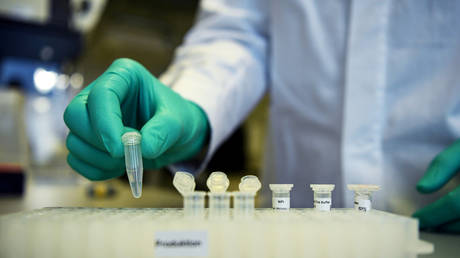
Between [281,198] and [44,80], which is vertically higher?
[44,80]

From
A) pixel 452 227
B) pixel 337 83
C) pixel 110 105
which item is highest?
pixel 337 83

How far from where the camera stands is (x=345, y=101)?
2.90 feet

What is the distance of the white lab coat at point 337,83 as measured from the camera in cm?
81

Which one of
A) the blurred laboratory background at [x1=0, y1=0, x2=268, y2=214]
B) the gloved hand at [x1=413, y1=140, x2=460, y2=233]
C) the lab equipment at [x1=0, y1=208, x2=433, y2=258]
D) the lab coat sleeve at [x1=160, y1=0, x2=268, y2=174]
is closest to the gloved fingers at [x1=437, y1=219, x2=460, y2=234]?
the gloved hand at [x1=413, y1=140, x2=460, y2=233]

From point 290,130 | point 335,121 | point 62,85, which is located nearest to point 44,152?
point 62,85

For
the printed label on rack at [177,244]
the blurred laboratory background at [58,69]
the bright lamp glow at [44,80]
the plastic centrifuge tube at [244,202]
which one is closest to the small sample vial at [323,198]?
the plastic centrifuge tube at [244,202]

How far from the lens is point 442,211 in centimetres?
63

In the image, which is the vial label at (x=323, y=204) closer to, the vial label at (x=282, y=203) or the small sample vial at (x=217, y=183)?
the vial label at (x=282, y=203)

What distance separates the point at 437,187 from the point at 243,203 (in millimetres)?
419

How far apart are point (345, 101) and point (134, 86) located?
0.52 meters

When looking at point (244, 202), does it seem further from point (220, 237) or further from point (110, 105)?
point (110, 105)

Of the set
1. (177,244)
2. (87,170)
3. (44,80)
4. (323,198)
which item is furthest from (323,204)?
(44,80)

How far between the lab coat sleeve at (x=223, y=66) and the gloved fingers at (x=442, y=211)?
1.57 ft

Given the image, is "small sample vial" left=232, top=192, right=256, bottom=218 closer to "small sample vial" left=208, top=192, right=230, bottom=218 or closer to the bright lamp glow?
"small sample vial" left=208, top=192, right=230, bottom=218
